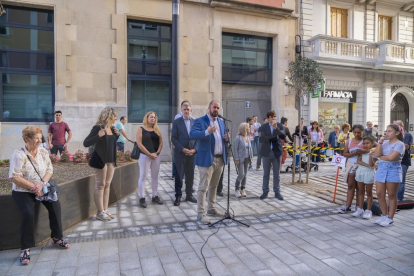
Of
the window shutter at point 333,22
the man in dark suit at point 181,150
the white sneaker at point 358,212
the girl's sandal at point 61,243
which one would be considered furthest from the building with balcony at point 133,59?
the girl's sandal at point 61,243

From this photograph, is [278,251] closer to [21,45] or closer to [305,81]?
[305,81]

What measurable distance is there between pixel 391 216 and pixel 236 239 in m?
2.75

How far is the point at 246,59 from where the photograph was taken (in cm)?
1528

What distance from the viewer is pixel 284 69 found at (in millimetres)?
15422

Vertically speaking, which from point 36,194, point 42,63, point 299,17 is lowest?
point 36,194

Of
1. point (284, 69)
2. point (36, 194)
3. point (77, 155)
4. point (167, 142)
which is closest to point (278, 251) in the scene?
point (36, 194)

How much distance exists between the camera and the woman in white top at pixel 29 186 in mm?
3861

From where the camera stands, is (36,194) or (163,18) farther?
(163,18)

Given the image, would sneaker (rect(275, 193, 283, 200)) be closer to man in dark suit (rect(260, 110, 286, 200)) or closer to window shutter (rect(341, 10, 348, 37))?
man in dark suit (rect(260, 110, 286, 200))

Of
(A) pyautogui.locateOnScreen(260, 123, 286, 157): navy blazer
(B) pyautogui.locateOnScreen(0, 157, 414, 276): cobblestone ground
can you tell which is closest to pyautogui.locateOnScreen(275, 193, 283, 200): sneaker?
(B) pyautogui.locateOnScreen(0, 157, 414, 276): cobblestone ground

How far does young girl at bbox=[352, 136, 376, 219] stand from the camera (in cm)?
565

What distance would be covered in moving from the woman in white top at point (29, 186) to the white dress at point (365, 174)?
491 centimetres

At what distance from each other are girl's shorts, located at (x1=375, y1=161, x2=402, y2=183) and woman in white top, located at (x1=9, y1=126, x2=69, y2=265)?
496cm

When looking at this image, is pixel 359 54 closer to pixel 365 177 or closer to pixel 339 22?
pixel 339 22
